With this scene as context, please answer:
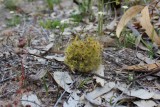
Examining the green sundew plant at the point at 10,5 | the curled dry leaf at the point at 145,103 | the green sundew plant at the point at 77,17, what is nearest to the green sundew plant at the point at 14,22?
the green sundew plant at the point at 77,17

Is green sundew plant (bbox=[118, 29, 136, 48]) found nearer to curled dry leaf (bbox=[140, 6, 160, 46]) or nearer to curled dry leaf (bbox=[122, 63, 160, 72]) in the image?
curled dry leaf (bbox=[140, 6, 160, 46])

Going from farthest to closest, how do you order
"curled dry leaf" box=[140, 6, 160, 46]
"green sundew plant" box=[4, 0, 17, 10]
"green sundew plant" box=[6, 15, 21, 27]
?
"green sundew plant" box=[4, 0, 17, 10] < "green sundew plant" box=[6, 15, 21, 27] < "curled dry leaf" box=[140, 6, 160, 46]

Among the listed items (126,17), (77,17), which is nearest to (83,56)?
(126,17)

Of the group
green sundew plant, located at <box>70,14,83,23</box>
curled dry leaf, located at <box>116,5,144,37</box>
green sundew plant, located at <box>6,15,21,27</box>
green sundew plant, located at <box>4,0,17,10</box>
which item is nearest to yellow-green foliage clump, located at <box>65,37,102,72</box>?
curled dry leaf, located at <box>116,5,144,37</box>

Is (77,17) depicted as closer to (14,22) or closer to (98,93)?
(14,22)

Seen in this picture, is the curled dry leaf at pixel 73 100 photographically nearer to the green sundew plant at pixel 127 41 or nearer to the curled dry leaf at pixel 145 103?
the curled dry leaf at pixel 145 103

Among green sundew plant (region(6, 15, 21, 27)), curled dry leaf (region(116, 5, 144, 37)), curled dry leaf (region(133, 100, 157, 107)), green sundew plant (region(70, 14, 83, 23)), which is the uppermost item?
curled dry leaf (region(116, 5, 144, 37))

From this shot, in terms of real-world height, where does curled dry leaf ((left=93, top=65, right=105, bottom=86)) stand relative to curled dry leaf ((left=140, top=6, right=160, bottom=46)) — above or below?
below

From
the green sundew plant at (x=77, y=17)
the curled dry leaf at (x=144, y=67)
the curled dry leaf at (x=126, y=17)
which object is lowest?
the curled dry leaf at (x=144, y=67)
